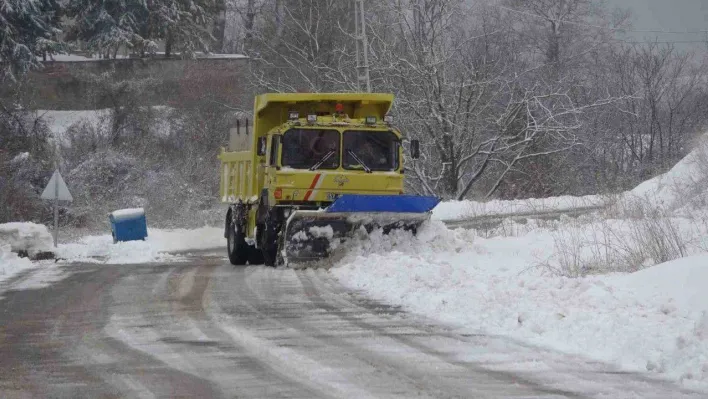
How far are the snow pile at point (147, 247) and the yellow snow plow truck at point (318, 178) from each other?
295 centimetres

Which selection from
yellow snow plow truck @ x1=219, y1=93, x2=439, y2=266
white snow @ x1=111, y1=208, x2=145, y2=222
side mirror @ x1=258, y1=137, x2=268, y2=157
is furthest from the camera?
white snow @ x1=111, y1=208, x2=145, y2=222

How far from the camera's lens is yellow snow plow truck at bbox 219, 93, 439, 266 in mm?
15500

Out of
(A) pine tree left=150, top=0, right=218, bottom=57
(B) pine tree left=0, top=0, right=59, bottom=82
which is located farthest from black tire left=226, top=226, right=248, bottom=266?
(A) pine tree left=150, top=0, right=218, bottom=57

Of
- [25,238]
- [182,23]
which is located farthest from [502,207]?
[182,23]

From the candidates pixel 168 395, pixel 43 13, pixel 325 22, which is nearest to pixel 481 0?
pixel 325 22

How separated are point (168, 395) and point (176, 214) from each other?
2908cm

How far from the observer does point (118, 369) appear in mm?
7516

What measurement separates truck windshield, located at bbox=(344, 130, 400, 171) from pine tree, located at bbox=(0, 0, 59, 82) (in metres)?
26.3

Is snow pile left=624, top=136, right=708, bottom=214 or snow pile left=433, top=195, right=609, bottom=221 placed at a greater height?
snow pile left=624, top=136, right=708, bottom=214

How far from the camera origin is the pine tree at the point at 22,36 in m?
39.3

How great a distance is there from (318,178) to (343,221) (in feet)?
3.63

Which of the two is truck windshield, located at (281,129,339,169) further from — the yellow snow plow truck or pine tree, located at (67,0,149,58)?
pine tree, located at (67,0,149,58)

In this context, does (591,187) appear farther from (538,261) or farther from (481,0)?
(538,261)

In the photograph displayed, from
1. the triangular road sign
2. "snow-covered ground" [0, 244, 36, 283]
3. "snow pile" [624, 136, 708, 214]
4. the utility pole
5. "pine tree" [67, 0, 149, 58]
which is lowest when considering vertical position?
"snow-covered ground" [0, 244, 36, 283]
